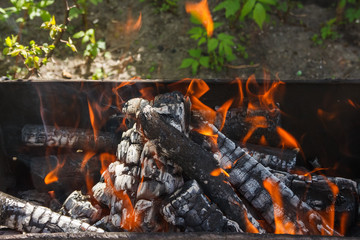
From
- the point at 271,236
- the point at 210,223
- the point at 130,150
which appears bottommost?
the point at 210,223

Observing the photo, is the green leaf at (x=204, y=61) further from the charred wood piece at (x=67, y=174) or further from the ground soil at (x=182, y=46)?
the charred wood piece at (x=67, y=174)

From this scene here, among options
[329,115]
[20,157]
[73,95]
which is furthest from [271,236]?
[20,157]

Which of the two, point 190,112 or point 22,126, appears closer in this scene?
point 190,112

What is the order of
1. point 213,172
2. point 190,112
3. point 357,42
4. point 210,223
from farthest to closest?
point 357,42, point 190,112, point 213,172, point 210,223

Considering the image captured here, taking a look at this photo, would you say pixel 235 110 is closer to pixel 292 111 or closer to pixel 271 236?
pixel 292 111

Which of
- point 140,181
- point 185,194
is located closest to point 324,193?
point 185,194

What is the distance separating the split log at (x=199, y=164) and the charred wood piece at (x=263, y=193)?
0.17 metres

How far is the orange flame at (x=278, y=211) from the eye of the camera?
6.53ft

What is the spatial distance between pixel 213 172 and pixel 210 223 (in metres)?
0.32

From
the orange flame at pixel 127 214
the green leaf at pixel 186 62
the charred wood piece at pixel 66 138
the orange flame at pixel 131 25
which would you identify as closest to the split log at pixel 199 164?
the orange flame at pixel 127 214

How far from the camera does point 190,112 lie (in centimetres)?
237

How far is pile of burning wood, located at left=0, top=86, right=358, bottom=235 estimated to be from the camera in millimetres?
1874

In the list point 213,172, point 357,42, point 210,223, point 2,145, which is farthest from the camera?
point 357,42

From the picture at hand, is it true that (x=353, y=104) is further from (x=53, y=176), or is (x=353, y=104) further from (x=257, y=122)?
(x=53, y=176)
